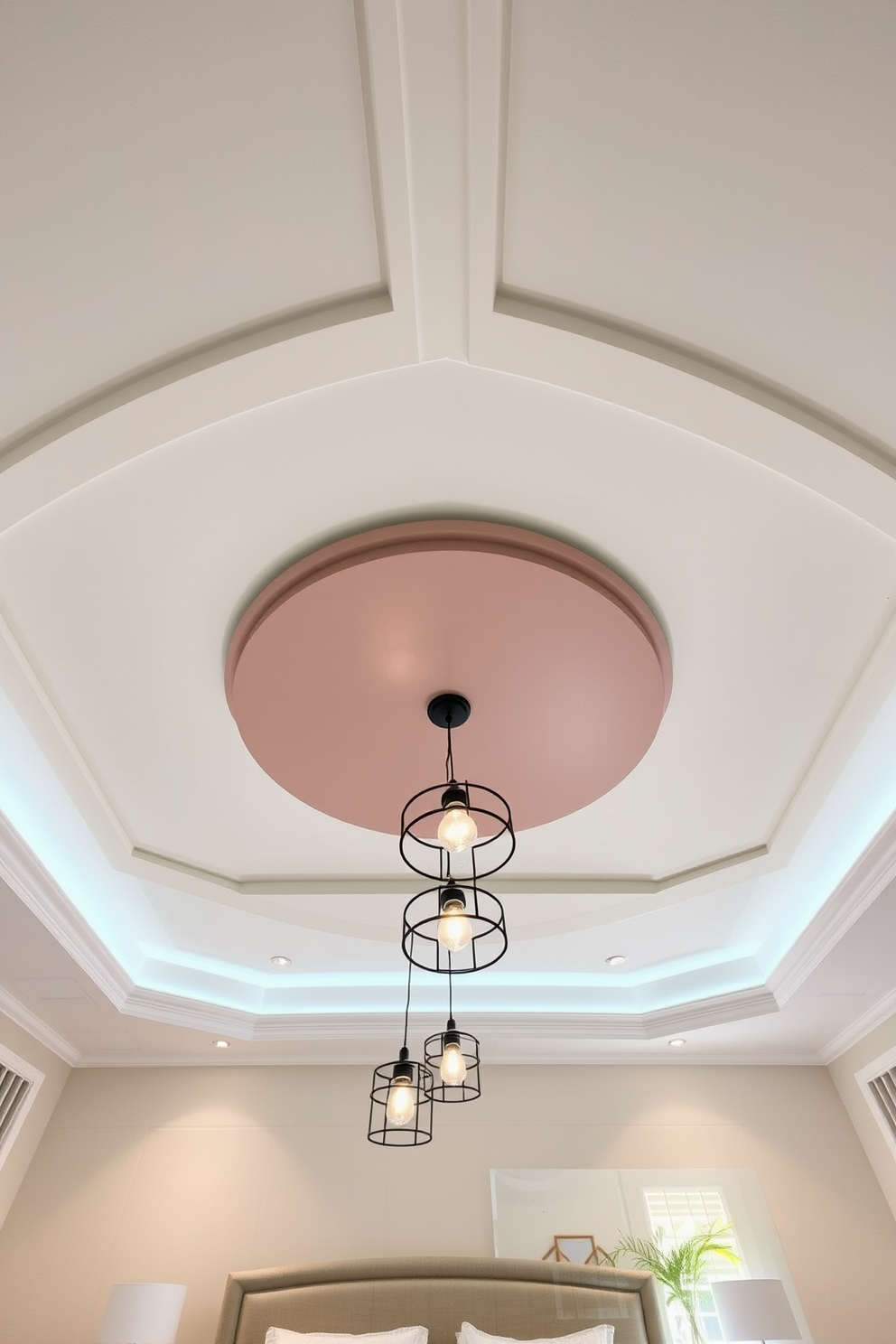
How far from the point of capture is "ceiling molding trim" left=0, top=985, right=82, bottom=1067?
379 cm

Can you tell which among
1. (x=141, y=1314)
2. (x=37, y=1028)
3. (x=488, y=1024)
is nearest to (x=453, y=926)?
(x=488, y=1024)

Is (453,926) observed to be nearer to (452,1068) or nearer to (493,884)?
(452,1068)

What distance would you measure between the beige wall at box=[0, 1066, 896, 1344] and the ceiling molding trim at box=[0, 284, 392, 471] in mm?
4063

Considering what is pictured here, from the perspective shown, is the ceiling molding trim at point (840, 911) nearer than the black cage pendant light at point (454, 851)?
No

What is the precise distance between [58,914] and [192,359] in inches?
103

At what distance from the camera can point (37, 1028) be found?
4051mm

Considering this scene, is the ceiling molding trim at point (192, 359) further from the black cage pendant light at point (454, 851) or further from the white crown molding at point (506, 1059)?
the white crown molding at point (506, 1059)

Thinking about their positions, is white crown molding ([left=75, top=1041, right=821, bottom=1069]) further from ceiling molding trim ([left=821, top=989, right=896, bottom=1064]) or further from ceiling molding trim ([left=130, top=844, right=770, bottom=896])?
ceiling molding trim ([left=130, top=844, right=770, bottom=896])

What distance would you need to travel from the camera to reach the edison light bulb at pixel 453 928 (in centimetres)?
183

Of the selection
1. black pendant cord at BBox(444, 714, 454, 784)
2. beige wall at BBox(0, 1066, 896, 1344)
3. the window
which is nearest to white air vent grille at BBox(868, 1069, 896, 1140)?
beige wall at BBox(0, 1066, 896, 1344)

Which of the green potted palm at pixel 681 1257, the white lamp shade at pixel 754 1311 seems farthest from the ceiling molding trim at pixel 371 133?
the green potted palm at pixel 681 1257

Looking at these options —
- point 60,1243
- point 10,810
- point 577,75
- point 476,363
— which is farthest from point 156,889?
point 577,75

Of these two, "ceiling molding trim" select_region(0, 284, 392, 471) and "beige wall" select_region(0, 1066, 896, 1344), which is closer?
"ceiling molding trim" select_region(0, 284, 392, 471)

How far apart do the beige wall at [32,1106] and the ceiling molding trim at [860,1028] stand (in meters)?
4.66
